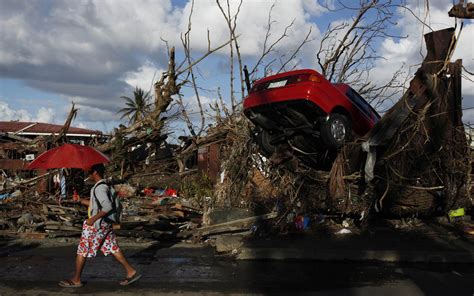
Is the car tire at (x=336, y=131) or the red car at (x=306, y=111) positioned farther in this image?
the car tire at (x=336, y=131)

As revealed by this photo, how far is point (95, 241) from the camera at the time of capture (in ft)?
19.1

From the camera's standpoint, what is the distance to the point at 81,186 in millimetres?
12891

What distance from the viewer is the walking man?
5.76 meters

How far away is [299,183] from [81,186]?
21.5ft

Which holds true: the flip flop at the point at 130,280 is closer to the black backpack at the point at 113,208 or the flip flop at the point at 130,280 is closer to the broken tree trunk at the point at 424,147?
the black backpack at the point at 113,208

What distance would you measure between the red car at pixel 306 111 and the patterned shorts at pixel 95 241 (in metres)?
3.70

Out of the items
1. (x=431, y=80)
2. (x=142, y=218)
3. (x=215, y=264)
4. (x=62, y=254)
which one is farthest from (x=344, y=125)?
(x=62, y=254)

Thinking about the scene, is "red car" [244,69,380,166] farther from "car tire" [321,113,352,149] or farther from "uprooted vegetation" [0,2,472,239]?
"uprooted vegetation" [0,2,472,239]

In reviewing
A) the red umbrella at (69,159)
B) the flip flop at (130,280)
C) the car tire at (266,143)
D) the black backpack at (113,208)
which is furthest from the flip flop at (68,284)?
the car tire at (266,143)

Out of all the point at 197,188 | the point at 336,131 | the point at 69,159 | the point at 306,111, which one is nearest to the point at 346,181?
the point at 336,131

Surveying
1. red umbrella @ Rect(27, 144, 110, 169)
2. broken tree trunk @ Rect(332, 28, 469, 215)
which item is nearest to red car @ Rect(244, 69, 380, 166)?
broken tree trunk @ Rect(332, 28, 469, 215)

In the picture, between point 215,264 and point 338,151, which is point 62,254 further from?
point 338,151

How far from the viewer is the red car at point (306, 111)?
26.5 feet

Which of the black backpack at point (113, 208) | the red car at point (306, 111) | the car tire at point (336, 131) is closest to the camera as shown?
the black backpack at point (113, 208)
